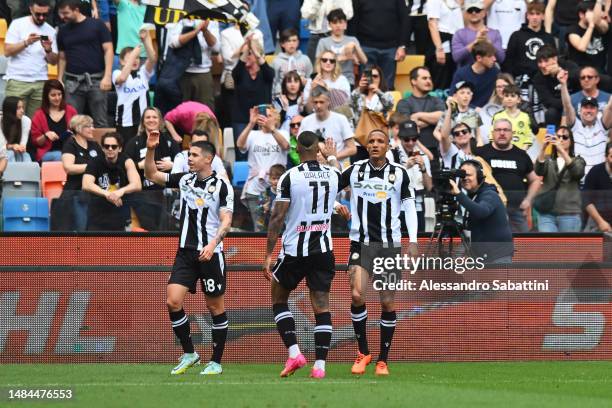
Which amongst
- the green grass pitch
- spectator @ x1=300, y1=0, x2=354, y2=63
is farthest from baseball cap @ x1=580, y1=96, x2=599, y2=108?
the green grass pitch

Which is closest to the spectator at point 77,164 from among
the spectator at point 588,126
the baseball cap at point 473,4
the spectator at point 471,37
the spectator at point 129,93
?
the spectator at point 129,93

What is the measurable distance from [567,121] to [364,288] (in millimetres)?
6532

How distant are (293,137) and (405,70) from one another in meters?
4.03

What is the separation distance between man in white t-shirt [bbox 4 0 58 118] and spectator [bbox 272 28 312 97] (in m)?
3.26

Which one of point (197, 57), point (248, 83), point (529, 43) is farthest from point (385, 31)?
point (197, 57)

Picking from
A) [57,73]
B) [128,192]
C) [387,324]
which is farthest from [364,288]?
[57,73]

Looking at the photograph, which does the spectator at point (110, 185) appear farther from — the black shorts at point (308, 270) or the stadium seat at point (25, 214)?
the black shorts at point (308, 270)

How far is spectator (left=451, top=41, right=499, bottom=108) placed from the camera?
1955cm

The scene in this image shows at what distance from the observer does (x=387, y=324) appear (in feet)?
44.4

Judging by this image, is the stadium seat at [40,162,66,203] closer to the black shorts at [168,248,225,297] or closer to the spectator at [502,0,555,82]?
the black shorts at [168,248,225,297]

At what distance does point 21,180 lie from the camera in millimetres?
15969

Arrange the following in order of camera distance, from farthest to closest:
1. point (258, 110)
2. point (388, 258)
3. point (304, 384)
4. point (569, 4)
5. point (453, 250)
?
point (569, 4) < point (258, 110) < point (453, 250) < point (388, 258) < point (304, 384)

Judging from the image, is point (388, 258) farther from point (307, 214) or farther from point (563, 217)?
point (563, 217)

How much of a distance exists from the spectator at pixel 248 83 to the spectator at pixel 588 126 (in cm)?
426
